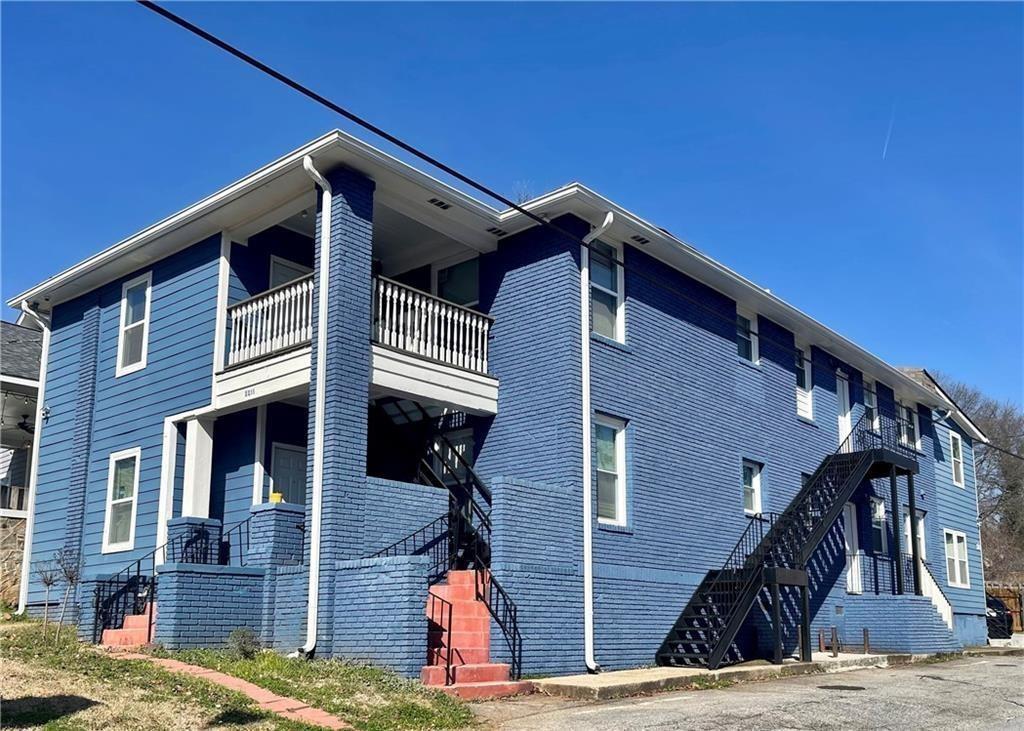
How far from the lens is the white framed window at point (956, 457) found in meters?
30.0

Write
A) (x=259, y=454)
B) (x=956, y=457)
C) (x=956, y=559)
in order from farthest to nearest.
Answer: (x=956, y=457), (x=956, y=559), (x=259, y=454)

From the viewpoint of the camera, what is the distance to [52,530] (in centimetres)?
1847

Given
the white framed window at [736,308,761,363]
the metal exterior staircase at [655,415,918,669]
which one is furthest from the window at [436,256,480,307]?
the metal exterior staircase at [655,415,918,669]

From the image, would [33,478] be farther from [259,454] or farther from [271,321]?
[271,321]

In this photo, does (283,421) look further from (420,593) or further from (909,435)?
(909,435)

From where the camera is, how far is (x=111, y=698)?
9531 millimetres

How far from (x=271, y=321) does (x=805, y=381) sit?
12.3 meters

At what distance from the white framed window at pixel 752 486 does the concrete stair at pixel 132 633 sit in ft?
35.3

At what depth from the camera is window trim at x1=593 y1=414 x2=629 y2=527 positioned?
1587cm

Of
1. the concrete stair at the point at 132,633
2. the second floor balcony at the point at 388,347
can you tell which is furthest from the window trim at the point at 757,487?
the concrete stair at the point at 132,633

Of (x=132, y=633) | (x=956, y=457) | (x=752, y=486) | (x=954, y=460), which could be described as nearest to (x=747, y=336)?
(x=752, y=486)

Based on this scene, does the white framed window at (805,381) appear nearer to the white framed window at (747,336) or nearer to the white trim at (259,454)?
the white framed window at (747,336)

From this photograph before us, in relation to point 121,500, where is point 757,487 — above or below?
above

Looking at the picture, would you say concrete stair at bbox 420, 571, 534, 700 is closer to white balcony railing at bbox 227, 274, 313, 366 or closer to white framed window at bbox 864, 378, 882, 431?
white balcony railing at bbox 227, 274, 313, 366
